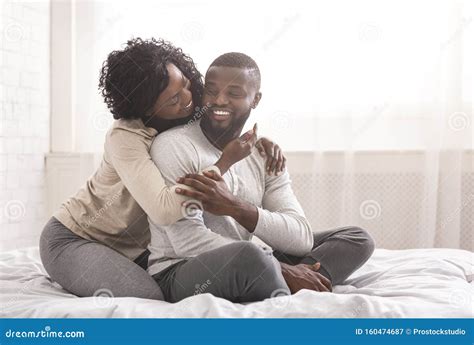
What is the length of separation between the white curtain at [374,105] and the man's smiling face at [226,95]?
173 centimetres

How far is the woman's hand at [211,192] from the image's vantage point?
1514 mm

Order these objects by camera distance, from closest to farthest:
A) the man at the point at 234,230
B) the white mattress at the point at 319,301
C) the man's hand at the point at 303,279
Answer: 1. the white mattress at the point at 319,301
2. the man at the point at 234,230
3. the man's hand at the point at 303,279

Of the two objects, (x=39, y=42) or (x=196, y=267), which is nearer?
(x=196, y=267)

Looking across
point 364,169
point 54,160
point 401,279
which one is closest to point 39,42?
point 54,160

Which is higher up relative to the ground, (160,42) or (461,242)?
(160,42)

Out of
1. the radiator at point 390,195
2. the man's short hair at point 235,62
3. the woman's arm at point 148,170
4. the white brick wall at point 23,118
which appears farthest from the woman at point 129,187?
the white brick wall at point 23,118

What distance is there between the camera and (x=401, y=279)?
174cm

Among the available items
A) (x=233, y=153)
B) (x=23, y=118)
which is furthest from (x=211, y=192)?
(x=23, y=118)

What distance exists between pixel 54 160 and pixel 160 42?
82.3 inches

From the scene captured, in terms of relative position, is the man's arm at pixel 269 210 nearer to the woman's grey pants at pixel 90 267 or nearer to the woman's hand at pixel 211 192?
the woman's hand at pixel 211 192

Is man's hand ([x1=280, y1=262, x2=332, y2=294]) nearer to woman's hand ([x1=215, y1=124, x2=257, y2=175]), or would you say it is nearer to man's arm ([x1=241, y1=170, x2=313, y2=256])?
man's arm ([x1=241, y1=170, x2=313, y2=256])

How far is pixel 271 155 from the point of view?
1.80 m

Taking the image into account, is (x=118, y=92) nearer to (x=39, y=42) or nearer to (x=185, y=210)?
(x=185, y=210)

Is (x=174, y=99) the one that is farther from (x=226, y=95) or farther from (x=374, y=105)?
(x=374, y=105)
